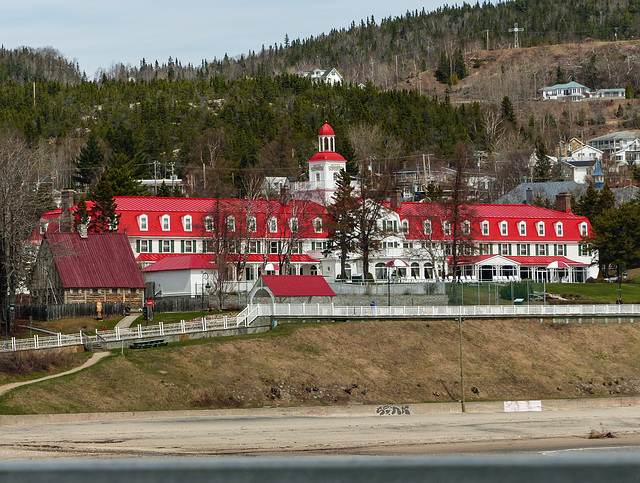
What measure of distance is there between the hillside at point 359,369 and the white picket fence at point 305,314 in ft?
3.19

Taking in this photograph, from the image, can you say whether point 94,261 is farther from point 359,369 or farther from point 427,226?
point 427,226

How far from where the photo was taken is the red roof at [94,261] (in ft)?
244

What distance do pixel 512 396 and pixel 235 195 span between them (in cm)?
7129

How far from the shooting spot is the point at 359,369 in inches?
2346

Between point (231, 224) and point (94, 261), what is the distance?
16.0 meters

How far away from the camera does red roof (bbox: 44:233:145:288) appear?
7450 cm

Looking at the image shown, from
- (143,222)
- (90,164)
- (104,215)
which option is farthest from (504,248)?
(90,164)

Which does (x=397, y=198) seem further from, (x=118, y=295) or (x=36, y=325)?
(x=36, y=325)

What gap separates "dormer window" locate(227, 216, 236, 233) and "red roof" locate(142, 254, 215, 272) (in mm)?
5097

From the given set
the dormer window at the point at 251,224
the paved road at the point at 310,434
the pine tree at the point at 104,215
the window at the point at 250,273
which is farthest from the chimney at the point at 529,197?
the paved road at the point at 310,434

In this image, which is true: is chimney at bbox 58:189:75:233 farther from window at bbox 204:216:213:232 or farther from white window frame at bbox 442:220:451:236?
white window frame at bbox 442:220:451:236

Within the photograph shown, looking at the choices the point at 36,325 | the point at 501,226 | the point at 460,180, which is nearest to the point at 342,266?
the point at 460,180

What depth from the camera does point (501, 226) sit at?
349 ft

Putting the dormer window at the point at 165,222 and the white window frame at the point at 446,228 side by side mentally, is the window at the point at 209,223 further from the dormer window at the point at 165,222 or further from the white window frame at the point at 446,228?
the white window frame at the point at 446,228
